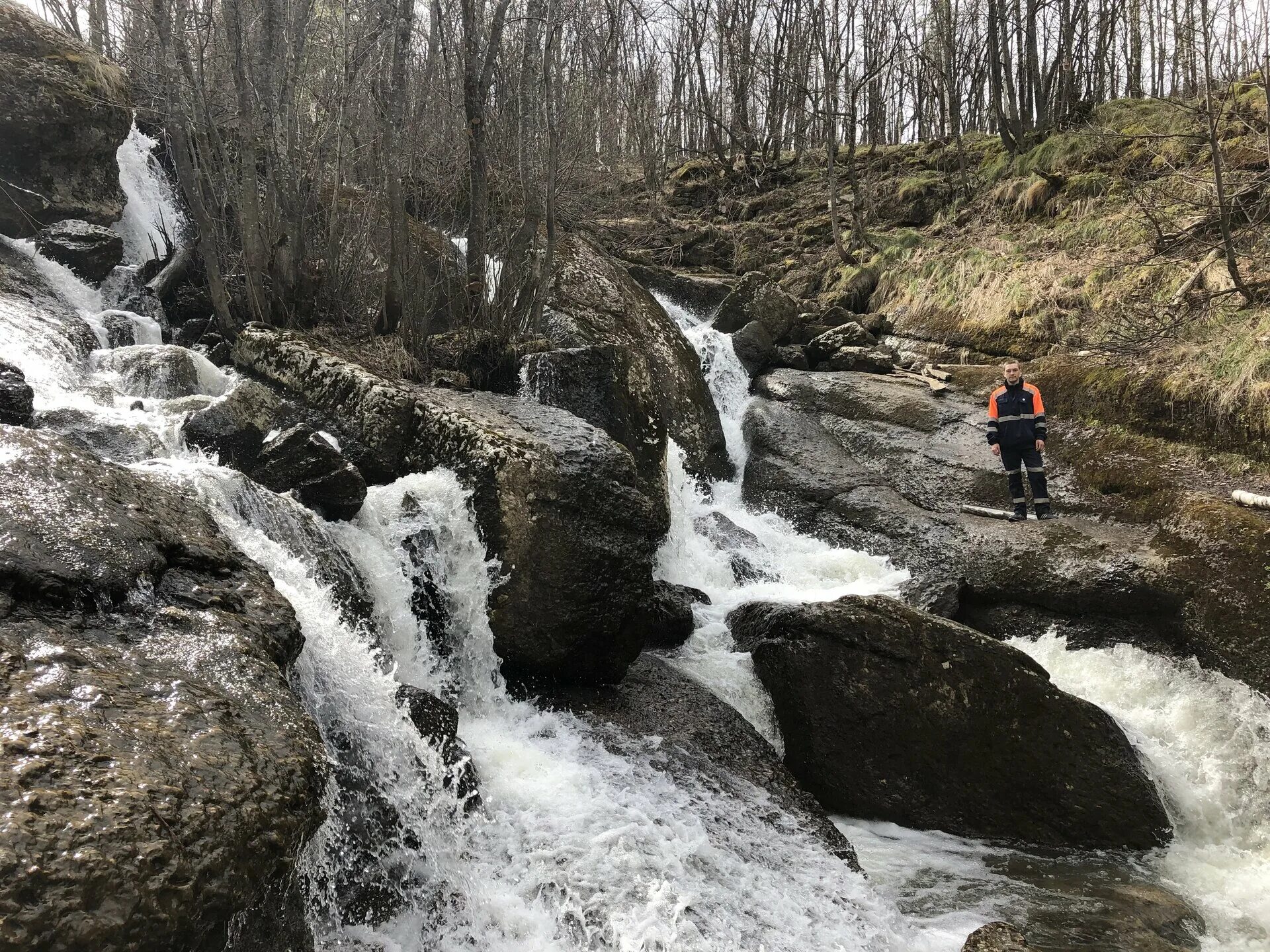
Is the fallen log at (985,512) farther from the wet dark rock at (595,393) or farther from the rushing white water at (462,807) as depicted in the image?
the rushing white water at (462,807)

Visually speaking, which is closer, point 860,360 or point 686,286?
point 860,360

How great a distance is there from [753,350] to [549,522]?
26.5ft

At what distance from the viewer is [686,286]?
52.3 ft

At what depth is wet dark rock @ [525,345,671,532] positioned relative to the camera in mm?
8953

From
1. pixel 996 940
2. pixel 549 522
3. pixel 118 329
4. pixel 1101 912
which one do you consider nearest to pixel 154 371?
pixel 118 329

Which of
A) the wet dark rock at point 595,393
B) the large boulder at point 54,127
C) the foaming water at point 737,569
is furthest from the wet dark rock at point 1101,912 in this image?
the large boulder at point 54,127

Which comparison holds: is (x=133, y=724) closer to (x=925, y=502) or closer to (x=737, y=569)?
(x=737, y=569)

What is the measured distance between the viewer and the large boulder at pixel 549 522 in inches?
240

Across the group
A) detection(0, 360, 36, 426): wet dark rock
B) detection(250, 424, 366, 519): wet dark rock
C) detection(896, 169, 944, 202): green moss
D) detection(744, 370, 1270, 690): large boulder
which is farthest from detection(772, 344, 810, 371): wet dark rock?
detection(0, 360, 36, 426): wet dark rock

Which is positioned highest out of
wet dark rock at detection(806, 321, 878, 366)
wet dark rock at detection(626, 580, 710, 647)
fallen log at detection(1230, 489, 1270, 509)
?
wet dark rock at detection(806, 321, 878, 366)

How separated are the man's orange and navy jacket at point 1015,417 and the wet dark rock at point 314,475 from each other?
21.8 ft

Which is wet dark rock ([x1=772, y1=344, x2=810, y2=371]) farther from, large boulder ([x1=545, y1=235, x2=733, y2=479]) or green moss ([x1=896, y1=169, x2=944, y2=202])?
green moss ([x1=896, y1=169, x2=944, y2=202])

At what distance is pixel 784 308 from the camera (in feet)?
46.9

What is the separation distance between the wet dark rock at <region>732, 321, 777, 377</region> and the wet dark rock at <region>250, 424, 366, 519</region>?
8324 mm
